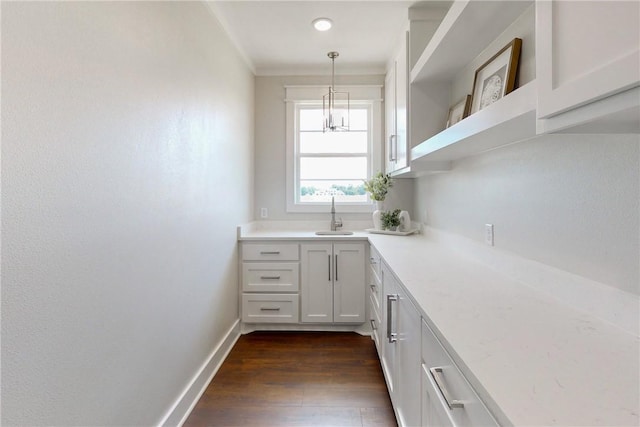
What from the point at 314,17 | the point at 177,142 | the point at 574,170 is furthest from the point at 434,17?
the point at 177,142

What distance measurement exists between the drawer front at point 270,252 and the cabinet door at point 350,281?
38 centimetres

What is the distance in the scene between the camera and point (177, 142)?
163cm

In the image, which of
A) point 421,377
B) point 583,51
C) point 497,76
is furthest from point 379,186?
point 583,51

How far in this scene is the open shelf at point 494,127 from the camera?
0.83m

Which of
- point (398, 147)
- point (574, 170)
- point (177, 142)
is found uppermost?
point (398, 147)

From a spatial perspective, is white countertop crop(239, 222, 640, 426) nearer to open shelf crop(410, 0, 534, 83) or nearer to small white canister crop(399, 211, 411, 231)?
open shelf crop(410, 0, 534, 83)

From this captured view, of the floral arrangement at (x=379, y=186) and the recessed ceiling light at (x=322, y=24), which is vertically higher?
the recessed ceiling light at (x=322, y=24)

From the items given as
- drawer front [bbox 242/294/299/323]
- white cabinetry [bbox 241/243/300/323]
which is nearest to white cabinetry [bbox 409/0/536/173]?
white cabinetry [bbox 241/243/300/323]

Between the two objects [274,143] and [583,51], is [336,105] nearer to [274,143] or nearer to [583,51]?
[274,143]

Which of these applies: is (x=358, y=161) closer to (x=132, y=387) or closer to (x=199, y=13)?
(x=199, y=13)

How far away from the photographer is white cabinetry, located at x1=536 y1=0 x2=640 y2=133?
1.70 ft

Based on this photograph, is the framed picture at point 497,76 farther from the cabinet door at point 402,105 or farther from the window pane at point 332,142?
the window pane at point 332,142

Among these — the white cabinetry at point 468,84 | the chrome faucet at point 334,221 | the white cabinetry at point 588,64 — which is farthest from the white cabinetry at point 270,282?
the white cabinetry at point 588,64

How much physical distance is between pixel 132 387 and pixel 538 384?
1.42 m
